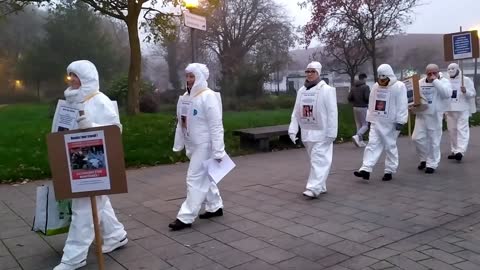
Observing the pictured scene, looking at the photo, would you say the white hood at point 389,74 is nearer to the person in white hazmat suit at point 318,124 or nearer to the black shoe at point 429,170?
the person in white hazmat suit at point 318,124

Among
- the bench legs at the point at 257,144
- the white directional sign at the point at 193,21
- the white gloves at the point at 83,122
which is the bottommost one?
the bench legs at the point at 257,144

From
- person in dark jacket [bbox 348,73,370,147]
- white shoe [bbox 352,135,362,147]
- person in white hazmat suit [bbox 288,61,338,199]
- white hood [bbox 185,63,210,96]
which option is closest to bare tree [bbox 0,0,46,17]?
person in dark jacket [bbox 348,73,370,147]

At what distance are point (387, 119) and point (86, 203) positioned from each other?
5.12 m

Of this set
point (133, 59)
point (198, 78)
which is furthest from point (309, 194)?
point (133, 59)

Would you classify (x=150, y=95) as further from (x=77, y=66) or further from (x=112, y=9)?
(x=77, y=66)

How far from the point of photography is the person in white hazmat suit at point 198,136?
221 inches

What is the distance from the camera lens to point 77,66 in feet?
15.2

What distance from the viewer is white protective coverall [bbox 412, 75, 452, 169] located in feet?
28.8

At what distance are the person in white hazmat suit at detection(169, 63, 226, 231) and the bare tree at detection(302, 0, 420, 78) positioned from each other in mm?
17030

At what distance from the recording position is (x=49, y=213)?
15.5ft

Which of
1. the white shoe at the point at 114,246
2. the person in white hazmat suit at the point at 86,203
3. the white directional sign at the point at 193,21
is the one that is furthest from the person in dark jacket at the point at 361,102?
the person in white hazmat suit at the point at 86,203

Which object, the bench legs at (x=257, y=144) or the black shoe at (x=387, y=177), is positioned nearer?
the black shoe at (x=387, y=177)

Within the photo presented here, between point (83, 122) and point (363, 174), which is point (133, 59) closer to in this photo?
point (363, 174)

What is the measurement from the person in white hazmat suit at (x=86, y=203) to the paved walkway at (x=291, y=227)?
209mm
